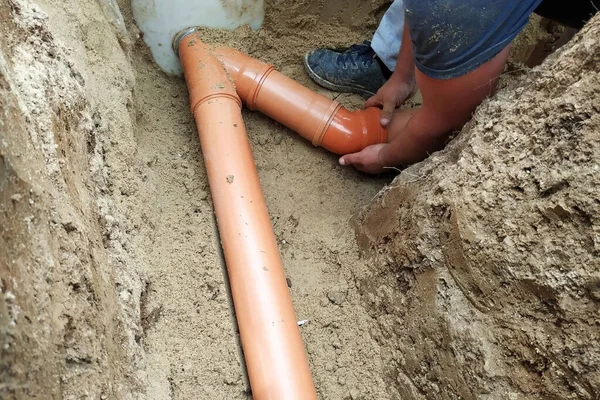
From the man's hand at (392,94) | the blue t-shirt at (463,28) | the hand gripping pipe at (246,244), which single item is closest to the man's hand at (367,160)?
the man's hand at (392,94)

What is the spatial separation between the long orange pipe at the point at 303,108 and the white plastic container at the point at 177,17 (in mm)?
174

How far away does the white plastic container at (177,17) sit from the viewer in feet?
5.64

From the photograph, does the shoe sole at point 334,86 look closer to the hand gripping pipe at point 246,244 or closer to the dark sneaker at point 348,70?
the dark sneaker at point 348,70

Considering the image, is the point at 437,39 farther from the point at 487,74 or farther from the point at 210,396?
the point at 210,396

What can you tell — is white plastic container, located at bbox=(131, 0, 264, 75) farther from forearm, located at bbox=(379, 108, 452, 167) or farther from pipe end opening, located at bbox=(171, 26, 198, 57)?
forearm, located at bbox=(379, 108, 452, 167)

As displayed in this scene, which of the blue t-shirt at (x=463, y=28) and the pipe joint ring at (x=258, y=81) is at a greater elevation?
the pipe joint ring at (x=258, y=81)

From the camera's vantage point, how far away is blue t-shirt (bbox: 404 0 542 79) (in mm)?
1089

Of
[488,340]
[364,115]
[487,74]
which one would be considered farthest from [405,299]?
[364,115]

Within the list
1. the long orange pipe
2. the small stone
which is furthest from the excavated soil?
the long orange pipe

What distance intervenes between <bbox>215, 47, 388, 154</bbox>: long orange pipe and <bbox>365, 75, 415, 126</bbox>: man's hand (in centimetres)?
3

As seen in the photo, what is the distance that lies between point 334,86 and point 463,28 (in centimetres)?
88

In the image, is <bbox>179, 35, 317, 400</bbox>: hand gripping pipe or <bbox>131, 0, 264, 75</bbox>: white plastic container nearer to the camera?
<bbox>179, 35, 317, 400</bbox>: hand gripping pipe

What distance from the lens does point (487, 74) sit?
1197mm

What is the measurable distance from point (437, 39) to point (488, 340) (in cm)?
70
